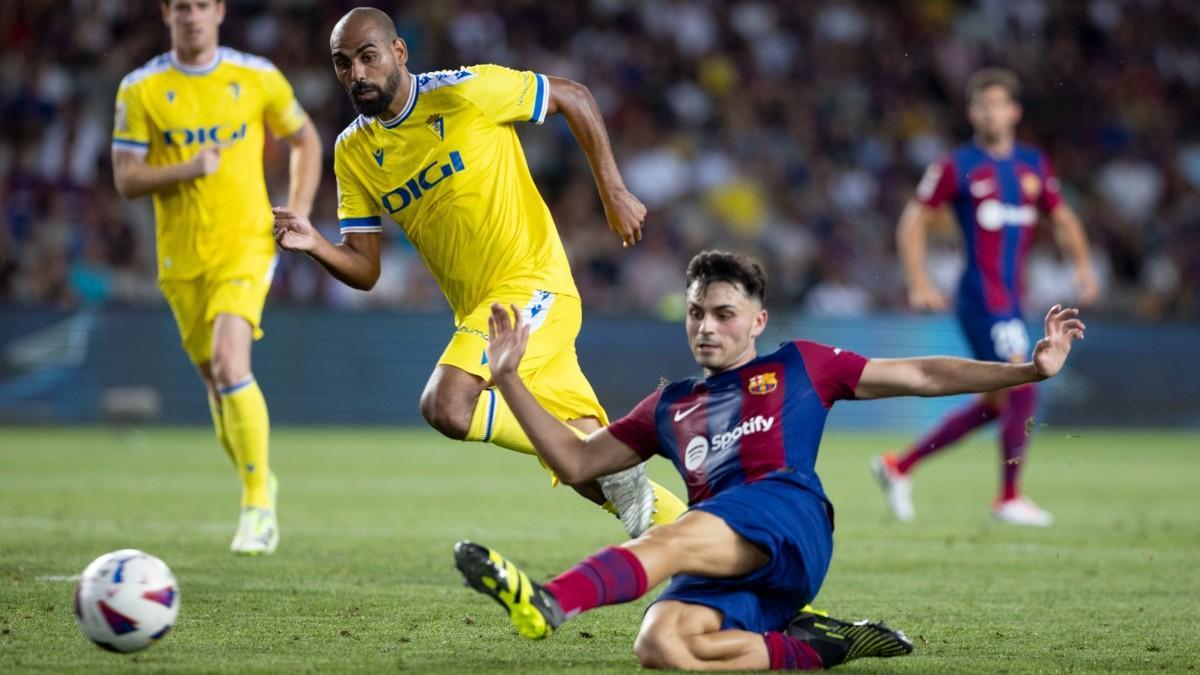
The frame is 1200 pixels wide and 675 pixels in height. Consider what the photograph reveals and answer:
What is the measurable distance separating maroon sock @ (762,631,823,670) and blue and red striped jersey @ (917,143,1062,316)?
218 inches

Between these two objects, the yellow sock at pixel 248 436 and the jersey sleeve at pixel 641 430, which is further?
the yellow sock at pixel 248 436

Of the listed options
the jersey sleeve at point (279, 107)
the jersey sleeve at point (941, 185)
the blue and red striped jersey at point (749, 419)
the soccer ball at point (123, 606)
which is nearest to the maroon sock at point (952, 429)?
the jersey sleeve at point (941, 185)

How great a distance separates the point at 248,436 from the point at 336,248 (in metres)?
1.82

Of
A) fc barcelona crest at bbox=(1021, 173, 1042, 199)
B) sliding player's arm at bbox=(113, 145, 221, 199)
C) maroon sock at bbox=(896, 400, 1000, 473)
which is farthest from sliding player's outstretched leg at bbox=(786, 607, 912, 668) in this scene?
fc barcelona crest at bbox=(1021, 173, 1042, 199)

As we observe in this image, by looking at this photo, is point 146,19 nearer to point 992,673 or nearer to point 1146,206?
point 1146,206

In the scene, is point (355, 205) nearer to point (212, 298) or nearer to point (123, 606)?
point (212, 298)

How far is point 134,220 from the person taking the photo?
16.8 meters

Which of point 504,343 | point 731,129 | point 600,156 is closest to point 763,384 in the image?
point 504,343

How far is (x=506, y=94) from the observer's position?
6.47m

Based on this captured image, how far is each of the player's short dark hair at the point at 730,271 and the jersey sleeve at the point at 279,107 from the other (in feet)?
11.9

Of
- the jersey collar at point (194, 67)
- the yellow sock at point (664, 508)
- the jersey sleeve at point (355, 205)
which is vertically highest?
the jersey collar at point (194, 67)

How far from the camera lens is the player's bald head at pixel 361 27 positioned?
610 centimetres

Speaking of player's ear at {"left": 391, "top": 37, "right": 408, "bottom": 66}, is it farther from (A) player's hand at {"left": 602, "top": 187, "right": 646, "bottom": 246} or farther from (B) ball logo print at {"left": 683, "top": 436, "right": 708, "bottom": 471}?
(B) ball logo print at {"left": 683, "top": 436, "right": 708, "bottom": 471}

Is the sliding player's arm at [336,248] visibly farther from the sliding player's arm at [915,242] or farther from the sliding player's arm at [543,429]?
the sliding player's arm at [915,242]
